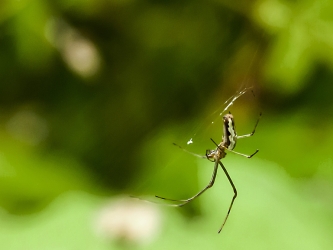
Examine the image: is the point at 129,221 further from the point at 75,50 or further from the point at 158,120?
the point at 75,50

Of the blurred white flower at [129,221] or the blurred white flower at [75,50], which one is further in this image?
the blurred white flower at [75,50]

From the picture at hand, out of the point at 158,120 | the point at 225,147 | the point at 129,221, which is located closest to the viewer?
the point at 225,147

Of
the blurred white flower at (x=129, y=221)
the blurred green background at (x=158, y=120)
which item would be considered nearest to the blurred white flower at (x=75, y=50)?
the blurred green background at (x=158, y=120)

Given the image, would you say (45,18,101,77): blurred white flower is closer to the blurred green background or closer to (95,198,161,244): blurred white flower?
the blurred green background

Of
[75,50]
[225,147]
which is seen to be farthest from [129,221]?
[75,50]

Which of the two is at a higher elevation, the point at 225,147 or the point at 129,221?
the point at 225,147

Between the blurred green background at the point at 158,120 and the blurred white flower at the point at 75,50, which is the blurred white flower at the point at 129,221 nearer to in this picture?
the blurred green background at the point at 158,120

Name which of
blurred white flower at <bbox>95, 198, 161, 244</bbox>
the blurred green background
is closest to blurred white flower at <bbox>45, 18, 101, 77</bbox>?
the blurred green background

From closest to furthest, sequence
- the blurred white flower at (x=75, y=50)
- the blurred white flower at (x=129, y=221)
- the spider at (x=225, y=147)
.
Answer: the spider at (x=225, y=147) < the blurred white flower at (x=129, y=221) < the blurred white flower at (x=75, y=50)

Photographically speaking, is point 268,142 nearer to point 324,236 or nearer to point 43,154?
point 324,236
